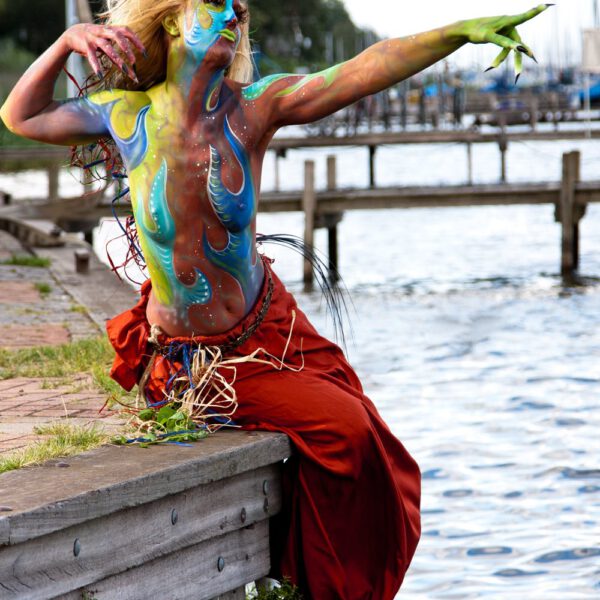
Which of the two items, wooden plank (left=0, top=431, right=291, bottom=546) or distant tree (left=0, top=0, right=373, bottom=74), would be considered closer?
wooden plank (left=0, top=431, right=291, bottom=546)

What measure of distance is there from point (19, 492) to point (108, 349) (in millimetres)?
2994

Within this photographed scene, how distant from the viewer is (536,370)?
1162 centimetres

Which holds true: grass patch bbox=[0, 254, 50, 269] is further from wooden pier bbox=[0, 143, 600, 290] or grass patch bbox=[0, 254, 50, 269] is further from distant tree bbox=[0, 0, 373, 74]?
distant tree bbox=[0, 0, 373, 74]

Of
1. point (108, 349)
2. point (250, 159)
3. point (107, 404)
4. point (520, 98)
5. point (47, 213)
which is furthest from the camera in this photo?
point (520, 98)

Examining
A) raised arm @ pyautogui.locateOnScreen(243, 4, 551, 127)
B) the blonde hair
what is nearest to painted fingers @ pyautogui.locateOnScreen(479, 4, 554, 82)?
raised arm @ pyautogui.locateOnScreen(243, 4, 551, 127)

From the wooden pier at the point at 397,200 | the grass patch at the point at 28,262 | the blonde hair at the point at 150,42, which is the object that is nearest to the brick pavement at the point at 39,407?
the blonde hair at the point at 150,42

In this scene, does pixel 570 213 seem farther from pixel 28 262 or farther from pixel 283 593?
pixel 283 593

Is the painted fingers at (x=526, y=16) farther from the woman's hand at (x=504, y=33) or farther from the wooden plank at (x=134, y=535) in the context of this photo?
the wooden plank at (x=134, y=535)

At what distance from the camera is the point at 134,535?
140 inches

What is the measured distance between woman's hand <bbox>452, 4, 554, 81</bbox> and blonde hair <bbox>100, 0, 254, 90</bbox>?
3.04 ft

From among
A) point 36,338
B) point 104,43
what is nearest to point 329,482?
point 104,43

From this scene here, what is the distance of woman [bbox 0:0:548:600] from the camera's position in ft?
13.2

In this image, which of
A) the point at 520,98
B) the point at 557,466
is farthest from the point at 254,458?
the point at 520,98

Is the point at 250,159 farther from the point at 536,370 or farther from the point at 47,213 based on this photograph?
the point at 47,213
